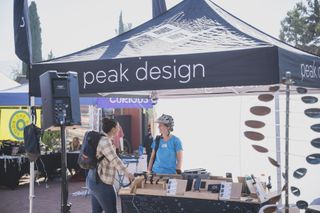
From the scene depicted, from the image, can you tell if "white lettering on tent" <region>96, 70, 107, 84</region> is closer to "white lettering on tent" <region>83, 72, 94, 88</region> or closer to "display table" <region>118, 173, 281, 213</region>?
"white lettering on tent" <region>83, 72, 94, 88</region>

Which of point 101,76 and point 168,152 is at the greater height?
point 101,76

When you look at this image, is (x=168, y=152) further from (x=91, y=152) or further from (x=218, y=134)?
(x=218, y=134)

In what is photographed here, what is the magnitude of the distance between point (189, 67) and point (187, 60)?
0.23ft

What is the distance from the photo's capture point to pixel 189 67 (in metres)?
3.95

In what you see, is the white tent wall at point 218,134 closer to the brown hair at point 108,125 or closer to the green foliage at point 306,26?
the brown hair at point 108,125

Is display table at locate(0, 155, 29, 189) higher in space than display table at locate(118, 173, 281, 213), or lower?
lower

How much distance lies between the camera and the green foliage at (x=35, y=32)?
1843 inches

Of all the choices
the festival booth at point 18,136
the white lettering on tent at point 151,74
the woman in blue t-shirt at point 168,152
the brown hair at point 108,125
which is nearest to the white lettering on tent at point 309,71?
the white lettering on tent at point 151,74

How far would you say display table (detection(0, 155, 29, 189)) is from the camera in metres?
9.50

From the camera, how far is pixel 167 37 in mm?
4703

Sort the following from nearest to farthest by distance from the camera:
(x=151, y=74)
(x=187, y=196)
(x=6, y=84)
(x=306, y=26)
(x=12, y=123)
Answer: (x=151, y=74)
(x=187, y=196)
(x=12, y=123)
(x=6, y=84)
(x=306, y=26)

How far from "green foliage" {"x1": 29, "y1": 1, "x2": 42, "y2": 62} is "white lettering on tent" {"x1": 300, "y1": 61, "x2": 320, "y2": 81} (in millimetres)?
44510

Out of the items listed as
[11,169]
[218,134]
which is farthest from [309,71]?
[11,169]

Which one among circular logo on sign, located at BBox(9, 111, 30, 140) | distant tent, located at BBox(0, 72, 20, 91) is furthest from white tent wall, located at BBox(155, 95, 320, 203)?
distant tent, located at BBox(0, 72, 20, 91)
